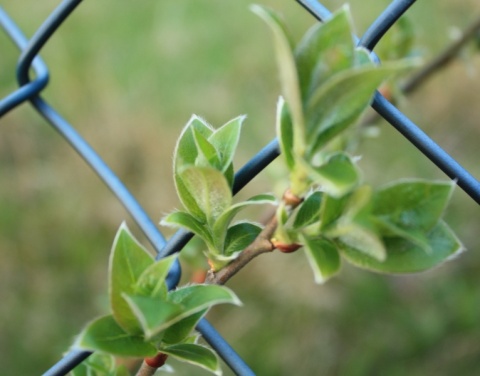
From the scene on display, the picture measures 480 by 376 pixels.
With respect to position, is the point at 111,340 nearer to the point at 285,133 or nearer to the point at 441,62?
the point at 285,133

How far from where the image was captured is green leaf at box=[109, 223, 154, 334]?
34cm

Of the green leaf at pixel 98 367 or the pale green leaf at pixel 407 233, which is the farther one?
the green leaf at pixel 98 367

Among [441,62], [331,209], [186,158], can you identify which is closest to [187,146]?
[186,158]

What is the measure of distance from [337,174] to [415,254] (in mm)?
57

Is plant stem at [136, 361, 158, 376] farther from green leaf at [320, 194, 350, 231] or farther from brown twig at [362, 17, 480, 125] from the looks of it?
brown twig at [362, 17, 480, 125]

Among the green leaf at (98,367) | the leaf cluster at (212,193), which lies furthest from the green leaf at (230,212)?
the green leaf at (98,367)

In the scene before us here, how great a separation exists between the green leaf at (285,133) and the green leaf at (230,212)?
0.04 meters

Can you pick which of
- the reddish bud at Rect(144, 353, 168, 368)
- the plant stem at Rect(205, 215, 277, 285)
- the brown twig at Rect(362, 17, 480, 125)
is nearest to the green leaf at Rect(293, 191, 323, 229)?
the plant stem at Rect(205, 215, 277, 285)

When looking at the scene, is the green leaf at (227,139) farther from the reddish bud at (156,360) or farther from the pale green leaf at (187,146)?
the reddish bud at (156,360)

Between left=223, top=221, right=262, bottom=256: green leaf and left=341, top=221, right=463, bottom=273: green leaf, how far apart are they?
0.30ft

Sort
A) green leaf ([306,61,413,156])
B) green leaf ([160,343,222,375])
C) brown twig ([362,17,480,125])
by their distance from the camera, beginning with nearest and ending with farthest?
green leaf ([306,61,413,156]) → green leaf ([160,343,222,375]) → brown twig ([362,17,480,125])

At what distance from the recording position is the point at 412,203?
1.00ft

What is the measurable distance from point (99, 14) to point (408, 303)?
135cm

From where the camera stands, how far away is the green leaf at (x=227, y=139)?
1.23 ft
